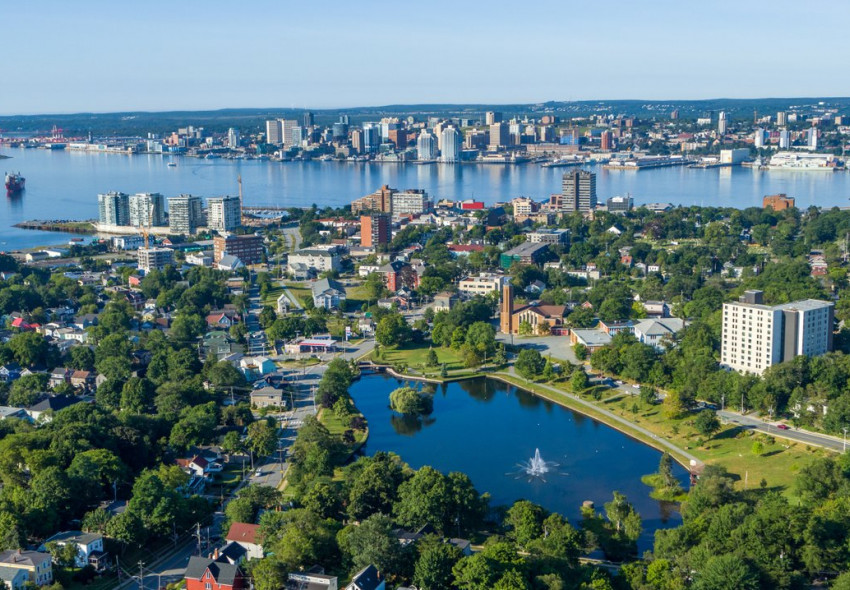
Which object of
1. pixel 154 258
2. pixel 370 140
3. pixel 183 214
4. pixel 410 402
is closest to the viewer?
pixel 410 402

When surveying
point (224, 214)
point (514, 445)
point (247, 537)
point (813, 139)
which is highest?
point (813, 139)

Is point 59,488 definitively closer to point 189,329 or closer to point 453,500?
point 453,500

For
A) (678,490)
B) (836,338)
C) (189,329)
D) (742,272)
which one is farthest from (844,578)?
(742,272)

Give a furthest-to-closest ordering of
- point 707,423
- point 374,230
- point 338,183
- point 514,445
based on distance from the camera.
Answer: point 338,183 → point 374,230 → point 514,445 → point 707,423

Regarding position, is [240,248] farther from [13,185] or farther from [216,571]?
[13,185]

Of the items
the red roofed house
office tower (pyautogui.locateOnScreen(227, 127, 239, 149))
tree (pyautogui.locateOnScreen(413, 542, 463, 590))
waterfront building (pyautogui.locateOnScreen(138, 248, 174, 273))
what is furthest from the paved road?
office tower (pyautogui.locateOnScreen(227, 127, 239, 149))

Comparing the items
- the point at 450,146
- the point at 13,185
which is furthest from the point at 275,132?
the point at 13,185

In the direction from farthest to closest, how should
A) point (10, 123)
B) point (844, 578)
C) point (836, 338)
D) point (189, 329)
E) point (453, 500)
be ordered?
point (10, 123), point (189, 329), point (836, 338), point (453, 500), point (844, 578)
